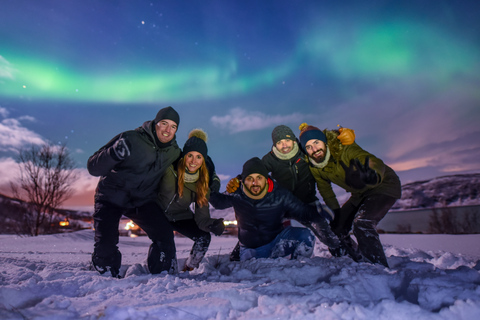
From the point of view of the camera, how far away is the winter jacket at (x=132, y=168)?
3.04 m

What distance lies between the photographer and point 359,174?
322 centimetres

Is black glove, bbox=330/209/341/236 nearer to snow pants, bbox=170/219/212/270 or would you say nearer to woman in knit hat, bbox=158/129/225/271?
woman in knit hat, bbox=158/129/225/271

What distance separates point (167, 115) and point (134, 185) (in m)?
0.94

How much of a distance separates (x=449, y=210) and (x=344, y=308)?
23.1 m

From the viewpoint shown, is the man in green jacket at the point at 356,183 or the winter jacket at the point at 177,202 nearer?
the man in green jacket at the point at 356,183

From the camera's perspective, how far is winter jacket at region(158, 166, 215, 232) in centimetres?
345

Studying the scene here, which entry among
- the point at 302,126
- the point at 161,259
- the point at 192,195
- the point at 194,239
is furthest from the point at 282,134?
the point at 161,259

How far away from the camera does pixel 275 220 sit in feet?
12.7

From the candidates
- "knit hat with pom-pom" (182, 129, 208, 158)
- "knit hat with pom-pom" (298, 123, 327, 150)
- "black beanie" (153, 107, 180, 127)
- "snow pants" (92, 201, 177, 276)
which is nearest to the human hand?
"knit hat with pom-pom" (298, 123, 327, 150)

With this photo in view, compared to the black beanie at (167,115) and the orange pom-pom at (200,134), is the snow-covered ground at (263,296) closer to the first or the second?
the black beanie at (167,115)

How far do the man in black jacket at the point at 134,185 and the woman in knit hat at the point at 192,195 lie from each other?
16 centimetres


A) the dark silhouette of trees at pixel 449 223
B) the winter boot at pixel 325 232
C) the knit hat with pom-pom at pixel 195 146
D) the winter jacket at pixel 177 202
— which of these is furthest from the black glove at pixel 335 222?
the dark silhouette of trees at pixel 449 223

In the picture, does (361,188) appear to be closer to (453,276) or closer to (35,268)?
(453,276)

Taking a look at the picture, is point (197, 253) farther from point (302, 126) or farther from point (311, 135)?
point (302, 126)
